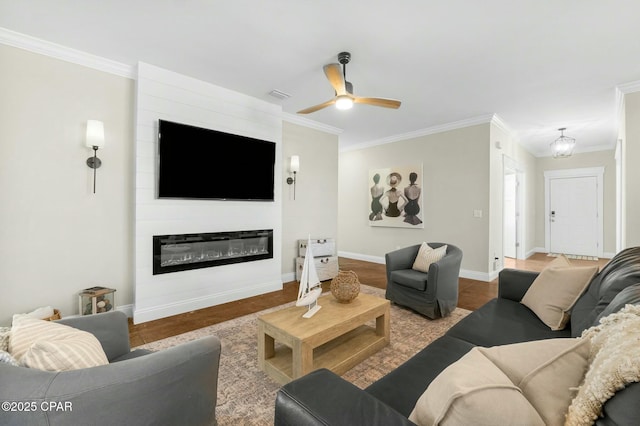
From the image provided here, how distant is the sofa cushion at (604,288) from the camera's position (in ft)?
4.43

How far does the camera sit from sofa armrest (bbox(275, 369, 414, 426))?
2.59 feet

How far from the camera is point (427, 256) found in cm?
329

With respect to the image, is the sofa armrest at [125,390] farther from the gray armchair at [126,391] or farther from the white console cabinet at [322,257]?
the white console cabinet at [322,257]

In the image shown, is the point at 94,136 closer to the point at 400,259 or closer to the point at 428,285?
the point at 400,259

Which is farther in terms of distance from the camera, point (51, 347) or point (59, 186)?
point (59, 186)

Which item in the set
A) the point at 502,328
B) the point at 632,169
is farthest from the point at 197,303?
the point at 632,169

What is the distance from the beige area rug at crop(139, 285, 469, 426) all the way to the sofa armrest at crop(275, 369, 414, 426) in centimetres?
88

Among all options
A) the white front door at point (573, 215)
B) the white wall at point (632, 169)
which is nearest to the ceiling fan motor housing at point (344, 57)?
the white wall at point (632, 169)

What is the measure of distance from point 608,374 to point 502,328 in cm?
129

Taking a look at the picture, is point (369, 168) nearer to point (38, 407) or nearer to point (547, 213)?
point (547, 213)

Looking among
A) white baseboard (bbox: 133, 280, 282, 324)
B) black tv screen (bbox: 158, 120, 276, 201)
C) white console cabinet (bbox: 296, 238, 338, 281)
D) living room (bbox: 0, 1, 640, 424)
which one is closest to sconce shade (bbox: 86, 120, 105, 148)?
living room (bbox: 0, 1, 640, 424)

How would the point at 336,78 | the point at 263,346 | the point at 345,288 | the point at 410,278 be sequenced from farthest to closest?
the point at 410,278 < the point at 336,78 < the point at 345,288 < the point at 263,346

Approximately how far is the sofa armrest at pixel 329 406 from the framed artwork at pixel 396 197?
4760 millimetres

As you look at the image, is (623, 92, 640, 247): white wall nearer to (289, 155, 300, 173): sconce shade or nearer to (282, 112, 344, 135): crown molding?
(282, 112, 344, 135): crown molding
